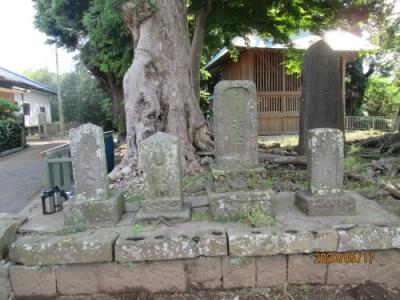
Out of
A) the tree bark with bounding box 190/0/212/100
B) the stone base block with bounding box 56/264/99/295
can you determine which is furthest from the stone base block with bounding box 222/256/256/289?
the tree bark with bounding box 190/0/212/100

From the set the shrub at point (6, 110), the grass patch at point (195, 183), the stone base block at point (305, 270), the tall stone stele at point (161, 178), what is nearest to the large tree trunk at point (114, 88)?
the shrub at point (6, 110)

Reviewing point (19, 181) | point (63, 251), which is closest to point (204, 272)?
point (63, 251)

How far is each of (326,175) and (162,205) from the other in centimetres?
190

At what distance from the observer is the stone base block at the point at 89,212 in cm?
356

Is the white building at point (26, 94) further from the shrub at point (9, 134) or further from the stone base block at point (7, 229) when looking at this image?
the stone base block at point (7, 229)

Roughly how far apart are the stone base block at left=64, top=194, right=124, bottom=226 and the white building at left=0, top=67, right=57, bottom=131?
17.0 m

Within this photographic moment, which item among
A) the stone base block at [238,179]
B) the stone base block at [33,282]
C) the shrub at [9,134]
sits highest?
the shrub at [9,134]

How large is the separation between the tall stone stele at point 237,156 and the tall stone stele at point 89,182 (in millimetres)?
1236

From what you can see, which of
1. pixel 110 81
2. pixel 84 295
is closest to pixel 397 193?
pixel 84 295

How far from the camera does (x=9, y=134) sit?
574 inches

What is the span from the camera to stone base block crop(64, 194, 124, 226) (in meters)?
3.56

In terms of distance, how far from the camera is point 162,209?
362 cm

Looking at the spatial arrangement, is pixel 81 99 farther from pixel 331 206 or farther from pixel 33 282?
pixel 331 206

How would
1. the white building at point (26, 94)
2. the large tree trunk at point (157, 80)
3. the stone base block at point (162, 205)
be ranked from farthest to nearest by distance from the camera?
the white building at point (26, 94) < the large tree trunk at point (157, 80) < the stone base block at point (162, 205)
